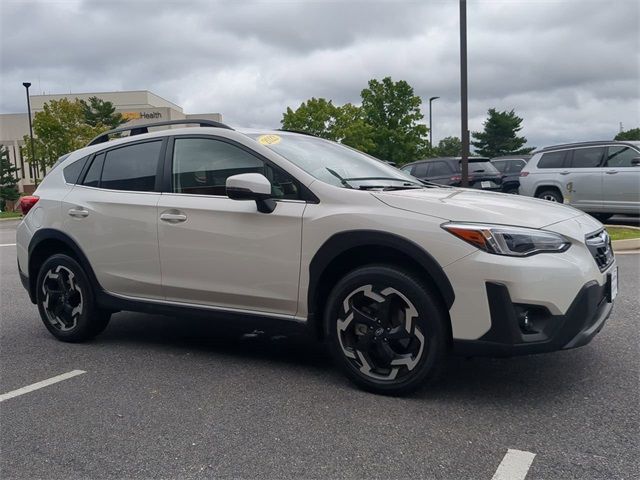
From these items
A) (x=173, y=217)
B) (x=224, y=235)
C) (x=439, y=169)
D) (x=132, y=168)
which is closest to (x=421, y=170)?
(x=439, y=169)

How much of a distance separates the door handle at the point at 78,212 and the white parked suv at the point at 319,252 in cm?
1

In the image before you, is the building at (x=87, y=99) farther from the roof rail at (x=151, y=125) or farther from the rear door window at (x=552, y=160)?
the roof rail at (x=151, y=125)

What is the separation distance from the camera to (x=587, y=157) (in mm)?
13031

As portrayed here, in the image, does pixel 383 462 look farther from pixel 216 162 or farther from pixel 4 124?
pixel 4 124

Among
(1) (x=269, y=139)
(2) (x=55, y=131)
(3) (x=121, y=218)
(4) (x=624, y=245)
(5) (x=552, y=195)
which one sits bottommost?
(4) (x=624, y=245)

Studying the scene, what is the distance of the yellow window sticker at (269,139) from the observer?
4234 mm

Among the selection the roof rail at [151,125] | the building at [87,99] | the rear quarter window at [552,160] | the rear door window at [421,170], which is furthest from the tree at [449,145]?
the roof rail at [151,125]

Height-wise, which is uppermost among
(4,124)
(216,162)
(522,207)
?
(4,124)

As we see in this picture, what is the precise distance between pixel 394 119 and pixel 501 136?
110ft

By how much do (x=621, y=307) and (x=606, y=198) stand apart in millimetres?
7801

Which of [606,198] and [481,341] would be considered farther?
[606,198]

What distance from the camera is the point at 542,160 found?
1394 centimetres

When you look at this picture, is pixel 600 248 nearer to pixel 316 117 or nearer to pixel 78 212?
pixel 78 212

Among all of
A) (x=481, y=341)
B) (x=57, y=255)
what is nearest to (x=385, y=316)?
(x=481, y=341)
